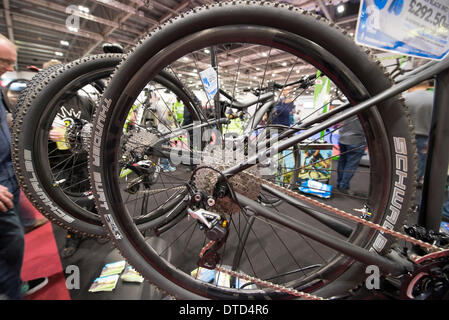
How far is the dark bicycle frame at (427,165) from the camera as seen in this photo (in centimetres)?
49

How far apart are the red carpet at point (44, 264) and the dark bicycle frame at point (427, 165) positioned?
3.79 feet

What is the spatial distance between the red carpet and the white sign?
55.3 inches

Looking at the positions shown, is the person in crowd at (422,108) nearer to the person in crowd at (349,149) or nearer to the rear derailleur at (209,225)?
the person in crowd at (349,149)

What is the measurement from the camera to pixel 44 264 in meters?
1.10

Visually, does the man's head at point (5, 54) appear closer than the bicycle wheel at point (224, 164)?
No

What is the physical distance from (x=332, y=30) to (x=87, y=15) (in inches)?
179

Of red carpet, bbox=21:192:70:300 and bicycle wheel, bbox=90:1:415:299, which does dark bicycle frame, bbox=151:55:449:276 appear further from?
red carpet, bbox=21:192:70:300

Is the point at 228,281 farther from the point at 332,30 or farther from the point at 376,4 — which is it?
the point at 376,4

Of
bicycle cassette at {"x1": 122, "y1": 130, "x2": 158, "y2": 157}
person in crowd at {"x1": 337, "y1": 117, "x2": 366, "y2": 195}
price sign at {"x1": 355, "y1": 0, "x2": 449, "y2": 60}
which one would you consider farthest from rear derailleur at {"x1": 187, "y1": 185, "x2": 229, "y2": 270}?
person in crowd at {"x1": 337, "y1": 117, "x2": 366, "y2": 195}

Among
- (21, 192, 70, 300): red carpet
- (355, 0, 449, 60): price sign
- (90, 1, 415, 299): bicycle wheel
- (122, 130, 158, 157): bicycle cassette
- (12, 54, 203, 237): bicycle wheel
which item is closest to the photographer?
(90, 1, 415, 299): bicycle wheel

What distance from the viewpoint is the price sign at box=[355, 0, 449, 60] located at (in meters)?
0.60

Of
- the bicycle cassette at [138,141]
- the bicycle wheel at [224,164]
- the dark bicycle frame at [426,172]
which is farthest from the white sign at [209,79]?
the dark bicycle frame at [426,172]

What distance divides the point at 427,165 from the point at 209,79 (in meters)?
1.17

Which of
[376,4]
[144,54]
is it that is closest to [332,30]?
[376,4]
